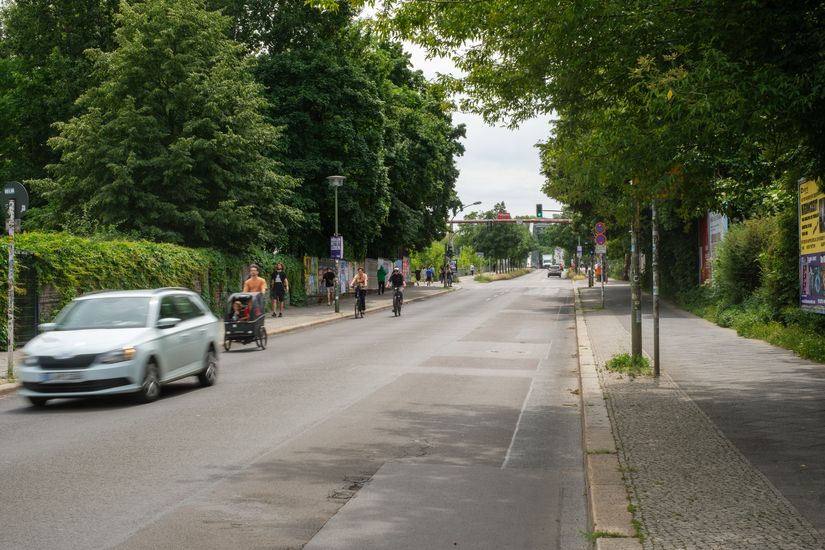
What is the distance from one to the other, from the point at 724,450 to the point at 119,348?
23.6ft

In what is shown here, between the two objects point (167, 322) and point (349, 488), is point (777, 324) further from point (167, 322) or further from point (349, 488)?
point (349, 488)

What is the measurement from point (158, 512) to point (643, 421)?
501cm

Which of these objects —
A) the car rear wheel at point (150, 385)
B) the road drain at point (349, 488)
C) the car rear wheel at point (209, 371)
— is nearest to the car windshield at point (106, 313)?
the car rear wheel at point (150, 385)

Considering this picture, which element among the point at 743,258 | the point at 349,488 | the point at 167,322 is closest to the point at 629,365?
the point at 167,322

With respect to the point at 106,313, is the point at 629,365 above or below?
below

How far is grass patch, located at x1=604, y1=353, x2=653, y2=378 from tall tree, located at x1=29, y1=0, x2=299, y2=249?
17.5 meters

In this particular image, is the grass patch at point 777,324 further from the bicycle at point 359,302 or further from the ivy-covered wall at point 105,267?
the ivy-covered wall at point 105,267

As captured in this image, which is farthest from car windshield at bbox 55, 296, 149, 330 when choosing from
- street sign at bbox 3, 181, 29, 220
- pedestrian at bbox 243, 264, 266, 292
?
pedestrian at bbox 243, 264, 266, 292

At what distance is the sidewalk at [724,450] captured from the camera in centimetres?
505

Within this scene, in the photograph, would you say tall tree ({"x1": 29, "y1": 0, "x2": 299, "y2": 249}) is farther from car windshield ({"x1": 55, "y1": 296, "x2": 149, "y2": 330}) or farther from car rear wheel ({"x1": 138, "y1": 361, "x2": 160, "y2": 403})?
car rear wheel ({"x1": 138, "y1": 361, "x2": 160, "y2": 403})

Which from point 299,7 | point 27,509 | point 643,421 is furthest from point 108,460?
point 299,7

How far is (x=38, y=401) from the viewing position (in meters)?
11.2

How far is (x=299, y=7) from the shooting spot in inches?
1551

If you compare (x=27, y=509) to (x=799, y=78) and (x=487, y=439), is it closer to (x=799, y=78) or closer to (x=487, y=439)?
(x=487, y=439)
